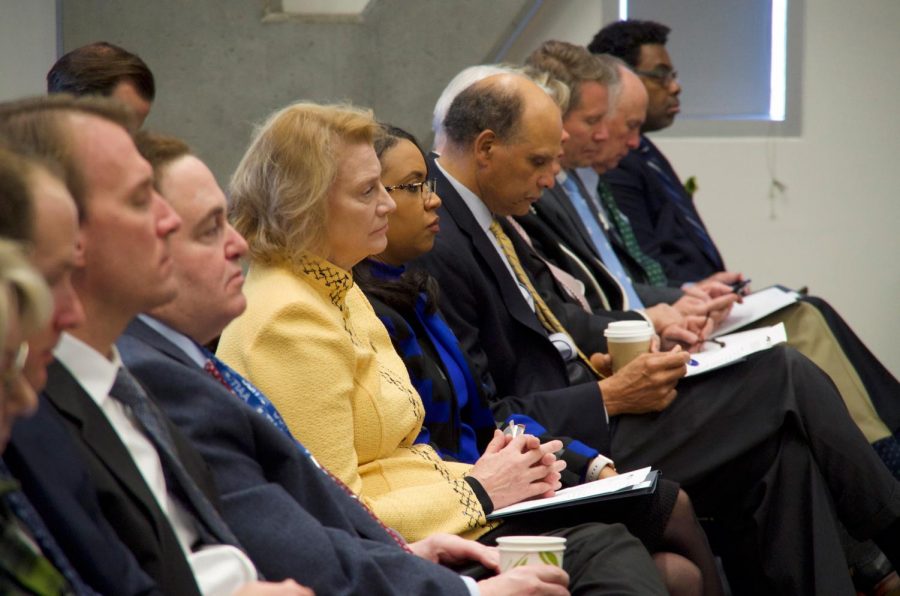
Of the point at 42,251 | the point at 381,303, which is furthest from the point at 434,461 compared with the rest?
the point at 42,251

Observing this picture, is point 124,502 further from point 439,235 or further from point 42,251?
point 439,235

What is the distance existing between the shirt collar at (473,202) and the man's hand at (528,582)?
1369 millimetres

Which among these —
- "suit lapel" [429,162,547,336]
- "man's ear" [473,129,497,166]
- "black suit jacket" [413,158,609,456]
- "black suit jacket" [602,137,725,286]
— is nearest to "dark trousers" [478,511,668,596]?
"black suit jacket" [413,158,609,456]

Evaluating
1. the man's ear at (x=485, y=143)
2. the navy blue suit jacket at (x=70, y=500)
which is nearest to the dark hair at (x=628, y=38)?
the man's ear at (x=485, y=143)

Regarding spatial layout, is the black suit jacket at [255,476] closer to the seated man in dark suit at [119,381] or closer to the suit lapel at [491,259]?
the seated man in dark suit at [119,381]

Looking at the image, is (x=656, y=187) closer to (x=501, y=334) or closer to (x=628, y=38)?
(x=628, y=38)

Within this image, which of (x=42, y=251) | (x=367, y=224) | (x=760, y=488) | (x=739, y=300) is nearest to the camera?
(x=42, y=251)

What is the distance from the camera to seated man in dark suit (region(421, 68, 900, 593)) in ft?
8.92

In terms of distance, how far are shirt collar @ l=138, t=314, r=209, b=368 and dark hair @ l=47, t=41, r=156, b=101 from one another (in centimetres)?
125

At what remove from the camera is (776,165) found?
5.69 meters

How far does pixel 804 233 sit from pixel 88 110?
15.8ft

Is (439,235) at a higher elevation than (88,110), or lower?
lower

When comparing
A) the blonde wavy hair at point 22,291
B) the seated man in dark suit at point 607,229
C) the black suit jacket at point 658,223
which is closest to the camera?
the blonde wavy hair at point 22,291

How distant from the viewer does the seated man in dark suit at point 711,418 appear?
272 cm
